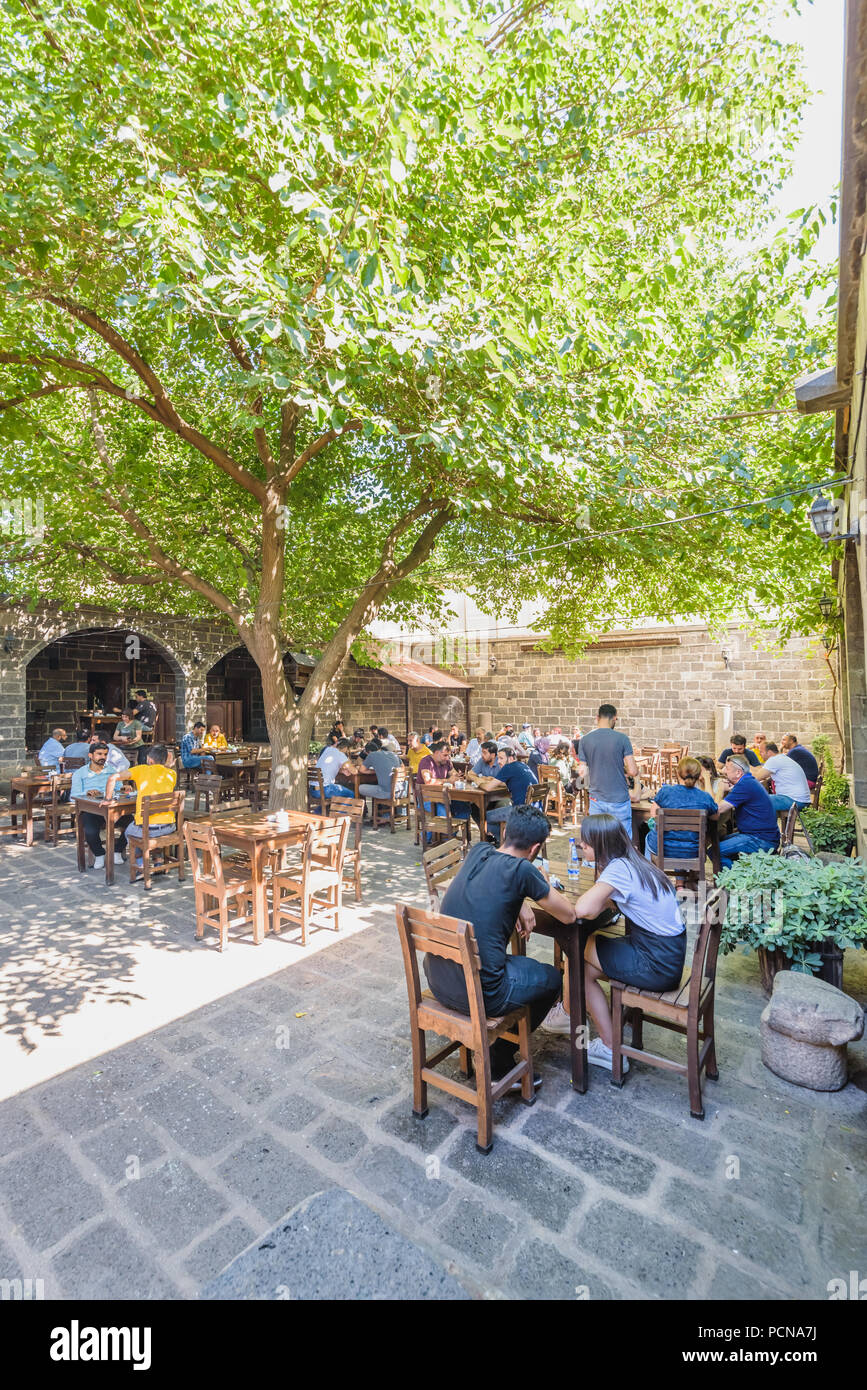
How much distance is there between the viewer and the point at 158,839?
5988 millimetres

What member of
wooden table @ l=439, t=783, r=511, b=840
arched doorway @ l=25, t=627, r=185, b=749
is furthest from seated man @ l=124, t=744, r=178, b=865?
arched doorway @ l=25, t=627, r=185, b=749

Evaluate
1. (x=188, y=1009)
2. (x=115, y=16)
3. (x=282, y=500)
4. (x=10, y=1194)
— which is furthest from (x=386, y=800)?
(x=115, y=16)

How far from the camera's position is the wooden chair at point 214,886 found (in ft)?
14.8

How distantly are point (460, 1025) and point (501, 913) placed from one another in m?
0.48

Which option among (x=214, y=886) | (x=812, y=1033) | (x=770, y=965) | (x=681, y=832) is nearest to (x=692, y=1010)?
(x=812, y=1033)

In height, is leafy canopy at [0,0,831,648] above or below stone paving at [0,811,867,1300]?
above

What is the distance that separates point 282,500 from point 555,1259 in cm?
617

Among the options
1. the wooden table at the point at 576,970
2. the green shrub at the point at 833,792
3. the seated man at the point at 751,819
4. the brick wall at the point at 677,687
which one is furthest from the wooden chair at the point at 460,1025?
the brick wall at the point at 677,687

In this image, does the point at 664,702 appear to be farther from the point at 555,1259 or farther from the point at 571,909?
the point at 555,1259

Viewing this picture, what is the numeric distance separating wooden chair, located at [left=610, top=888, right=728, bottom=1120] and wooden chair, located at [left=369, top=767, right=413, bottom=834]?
598cm

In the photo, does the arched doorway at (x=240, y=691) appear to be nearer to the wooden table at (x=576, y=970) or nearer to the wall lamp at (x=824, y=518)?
the wall lamp at (x=824, y=518)

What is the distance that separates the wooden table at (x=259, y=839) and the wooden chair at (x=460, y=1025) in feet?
7.40

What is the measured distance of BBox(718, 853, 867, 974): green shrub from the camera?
3.33 meters

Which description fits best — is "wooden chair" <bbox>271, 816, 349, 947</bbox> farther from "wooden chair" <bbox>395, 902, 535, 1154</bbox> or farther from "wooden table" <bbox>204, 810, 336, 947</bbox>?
"wooden chair" <bbox>395, 902, 535, 1154</bbox>
